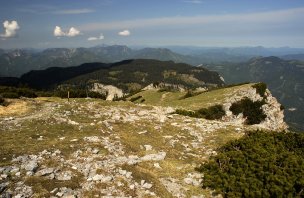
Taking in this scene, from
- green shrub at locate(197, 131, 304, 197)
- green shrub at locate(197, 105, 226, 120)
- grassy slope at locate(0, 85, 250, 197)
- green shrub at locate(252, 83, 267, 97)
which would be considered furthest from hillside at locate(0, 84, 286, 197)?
green shrub at locate(252, 83, 267, 97)

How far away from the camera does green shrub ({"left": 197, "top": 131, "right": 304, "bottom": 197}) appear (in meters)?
19.8

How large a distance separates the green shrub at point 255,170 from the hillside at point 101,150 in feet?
3.48

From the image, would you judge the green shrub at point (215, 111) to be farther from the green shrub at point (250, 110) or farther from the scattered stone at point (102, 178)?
the scattered stone at point (102, 178)

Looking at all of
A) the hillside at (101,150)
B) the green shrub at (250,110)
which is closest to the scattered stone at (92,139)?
the hillside at (101,150)

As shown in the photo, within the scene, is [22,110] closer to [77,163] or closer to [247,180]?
[77,163]

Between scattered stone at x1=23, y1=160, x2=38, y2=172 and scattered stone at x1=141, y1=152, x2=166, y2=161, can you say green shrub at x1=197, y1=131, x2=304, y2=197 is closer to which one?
scattered stone at x1=141, y1=152, x2=166, y2=161

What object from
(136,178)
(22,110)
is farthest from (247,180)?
(22,110)

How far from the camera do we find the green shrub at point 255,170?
1980 cm

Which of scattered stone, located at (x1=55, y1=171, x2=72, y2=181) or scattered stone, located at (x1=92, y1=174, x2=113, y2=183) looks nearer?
scattered stone, located at (x1=55, y1=171, x2=72, y2=181)

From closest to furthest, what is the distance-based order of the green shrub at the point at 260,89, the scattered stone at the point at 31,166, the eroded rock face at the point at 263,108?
the scattered stone at the point at 31,166, the eroded rock face at the point at 263,108, the green shrub at the point at 260,89

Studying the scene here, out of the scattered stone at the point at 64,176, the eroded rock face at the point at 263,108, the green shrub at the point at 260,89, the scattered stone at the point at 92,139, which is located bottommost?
the eroded rock face at the point at 263,108

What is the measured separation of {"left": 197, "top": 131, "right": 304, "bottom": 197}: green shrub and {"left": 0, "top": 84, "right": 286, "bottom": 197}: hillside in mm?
1062

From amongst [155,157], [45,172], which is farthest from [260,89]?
[45,172]

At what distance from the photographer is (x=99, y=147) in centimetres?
2534
